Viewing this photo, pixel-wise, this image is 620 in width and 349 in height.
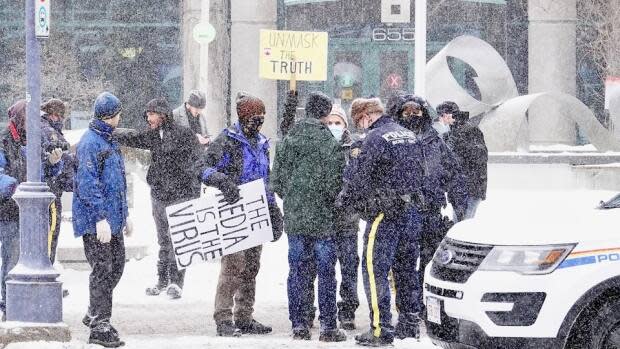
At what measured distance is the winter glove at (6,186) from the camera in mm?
10789

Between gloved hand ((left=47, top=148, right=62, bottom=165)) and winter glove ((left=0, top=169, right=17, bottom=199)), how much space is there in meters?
0.56

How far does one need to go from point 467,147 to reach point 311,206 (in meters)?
4.40

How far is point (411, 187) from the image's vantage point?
32.6 ft

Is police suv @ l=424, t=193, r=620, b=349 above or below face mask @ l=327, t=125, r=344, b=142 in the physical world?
below

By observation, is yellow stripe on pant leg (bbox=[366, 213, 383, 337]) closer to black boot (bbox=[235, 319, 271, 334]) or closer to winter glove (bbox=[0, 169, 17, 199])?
black boot (bbox=[235, 319, 271, 334])

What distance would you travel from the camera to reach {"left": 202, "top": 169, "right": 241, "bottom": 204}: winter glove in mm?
10383

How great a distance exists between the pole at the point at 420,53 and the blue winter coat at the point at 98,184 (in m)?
10.0

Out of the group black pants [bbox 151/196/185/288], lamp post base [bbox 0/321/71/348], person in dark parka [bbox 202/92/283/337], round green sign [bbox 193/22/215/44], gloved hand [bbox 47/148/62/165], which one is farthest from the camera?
round green sign [bbox 193/22/215/44]

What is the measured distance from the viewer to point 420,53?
2008 cm

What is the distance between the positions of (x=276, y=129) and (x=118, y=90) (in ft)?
12.7

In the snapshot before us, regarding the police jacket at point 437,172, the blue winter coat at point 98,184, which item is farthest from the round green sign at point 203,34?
the blue winter coat at point 98,184

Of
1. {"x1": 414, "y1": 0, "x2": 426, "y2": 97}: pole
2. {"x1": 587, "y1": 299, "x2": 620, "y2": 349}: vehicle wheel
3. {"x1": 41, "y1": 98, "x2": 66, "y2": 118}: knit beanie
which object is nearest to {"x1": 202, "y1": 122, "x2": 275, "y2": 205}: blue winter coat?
{"x1": 41, "y1": 98, "x2": 66, "y2": 118}: knit beanie

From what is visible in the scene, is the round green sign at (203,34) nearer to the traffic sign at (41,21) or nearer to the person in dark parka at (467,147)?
A: the person in dark parka at (467,147)

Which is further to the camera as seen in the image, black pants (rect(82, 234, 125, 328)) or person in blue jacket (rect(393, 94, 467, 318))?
person in blue jacket (rect(393, 94, 467, 318))
